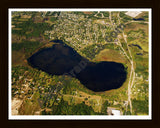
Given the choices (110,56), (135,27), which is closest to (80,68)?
(110,56)

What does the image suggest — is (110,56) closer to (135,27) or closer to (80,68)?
(80,68)

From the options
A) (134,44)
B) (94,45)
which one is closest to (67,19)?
(94,45)

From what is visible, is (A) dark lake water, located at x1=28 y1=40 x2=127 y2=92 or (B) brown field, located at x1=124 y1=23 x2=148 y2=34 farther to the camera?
Answer: (B) brown field, located at x1=124 y1=23 x2=148 y2=34

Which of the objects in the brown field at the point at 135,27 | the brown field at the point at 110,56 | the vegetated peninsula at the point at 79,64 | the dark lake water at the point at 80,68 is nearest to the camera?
the vegetated peninsula at the point at 79,64

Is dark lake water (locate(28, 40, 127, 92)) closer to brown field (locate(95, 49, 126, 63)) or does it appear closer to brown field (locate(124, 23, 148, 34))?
brown field (locate(95, 49, 126, 63))

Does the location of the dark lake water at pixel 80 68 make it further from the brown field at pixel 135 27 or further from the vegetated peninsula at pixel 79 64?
the brown field at pixel 135 27

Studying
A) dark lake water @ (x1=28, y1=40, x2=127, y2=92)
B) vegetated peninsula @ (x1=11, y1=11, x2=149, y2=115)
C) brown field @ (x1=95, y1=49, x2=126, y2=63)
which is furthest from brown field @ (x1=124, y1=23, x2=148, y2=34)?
dark lake water @ (x1=28, y1=40, x2=127, y2=92)

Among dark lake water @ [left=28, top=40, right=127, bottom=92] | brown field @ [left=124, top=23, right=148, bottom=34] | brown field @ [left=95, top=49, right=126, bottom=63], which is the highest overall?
brown field @ [left=124, top=23, right=148, bottom=34]

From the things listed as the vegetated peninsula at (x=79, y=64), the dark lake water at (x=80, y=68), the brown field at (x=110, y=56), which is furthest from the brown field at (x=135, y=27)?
the dark lake water at (x=80, y=68)
